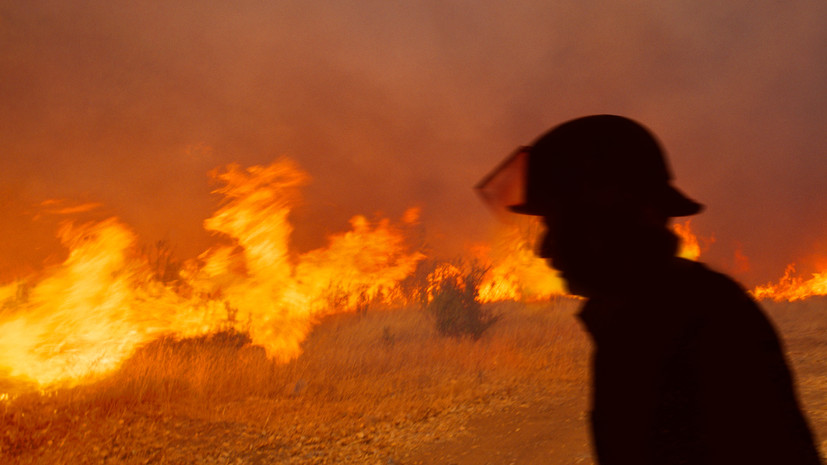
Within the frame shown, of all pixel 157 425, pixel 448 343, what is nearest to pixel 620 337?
pixel 157 425

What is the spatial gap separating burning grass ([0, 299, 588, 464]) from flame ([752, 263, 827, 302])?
24186 millimetres

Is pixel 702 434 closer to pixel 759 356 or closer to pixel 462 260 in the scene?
pixel 759 356

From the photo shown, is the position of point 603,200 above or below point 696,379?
above

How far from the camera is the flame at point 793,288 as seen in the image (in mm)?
28866

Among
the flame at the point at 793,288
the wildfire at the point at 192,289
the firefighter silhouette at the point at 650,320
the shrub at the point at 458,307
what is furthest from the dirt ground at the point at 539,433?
the flame at the point at 793,288

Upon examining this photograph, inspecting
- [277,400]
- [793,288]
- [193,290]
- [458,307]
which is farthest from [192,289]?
[793,288]

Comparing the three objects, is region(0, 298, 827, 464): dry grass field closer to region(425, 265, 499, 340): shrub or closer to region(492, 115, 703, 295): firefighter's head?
region(425, 265, 499, 340): shrub

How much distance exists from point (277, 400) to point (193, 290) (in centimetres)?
365

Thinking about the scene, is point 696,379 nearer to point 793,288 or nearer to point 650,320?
point 650,320

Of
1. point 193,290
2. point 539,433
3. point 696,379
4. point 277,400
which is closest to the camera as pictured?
point 696,379

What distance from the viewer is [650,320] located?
1.02 meters

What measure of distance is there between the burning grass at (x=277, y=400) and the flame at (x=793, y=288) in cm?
2419

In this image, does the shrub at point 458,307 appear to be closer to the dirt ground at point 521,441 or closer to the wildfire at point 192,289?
the wildfire at point 192,289

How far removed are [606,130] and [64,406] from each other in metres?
7.89
